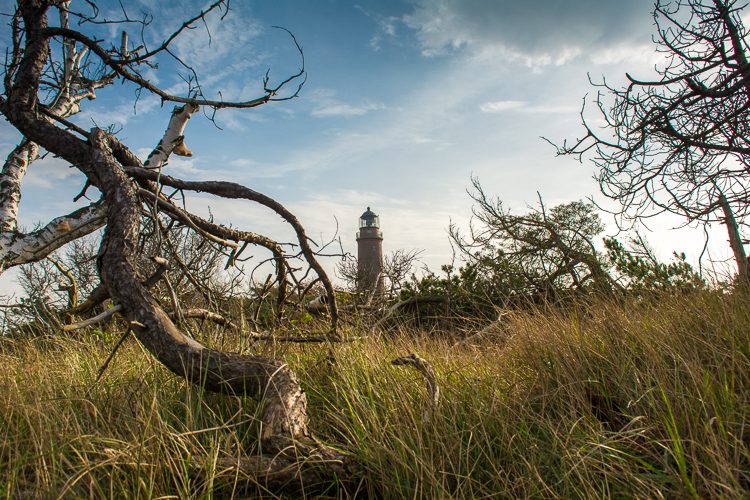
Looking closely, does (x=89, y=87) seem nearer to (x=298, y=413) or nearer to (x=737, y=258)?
(x=298, y=413)

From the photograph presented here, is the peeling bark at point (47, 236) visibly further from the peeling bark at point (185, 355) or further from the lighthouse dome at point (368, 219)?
the lighthouse dome at point (368, 219)

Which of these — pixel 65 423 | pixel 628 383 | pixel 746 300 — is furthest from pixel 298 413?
pixel 746 300

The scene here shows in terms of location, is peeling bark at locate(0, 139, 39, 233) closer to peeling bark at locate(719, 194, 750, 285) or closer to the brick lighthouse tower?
peeling bark at locate(719, 194, 750, 285)

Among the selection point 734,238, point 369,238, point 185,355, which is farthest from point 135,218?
point 369,238

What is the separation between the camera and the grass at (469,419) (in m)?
2.20

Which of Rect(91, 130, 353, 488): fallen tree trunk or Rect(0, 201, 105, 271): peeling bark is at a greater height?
Rect(0, 201, 105, 271): peeling bark

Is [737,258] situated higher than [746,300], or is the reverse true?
[737,258]

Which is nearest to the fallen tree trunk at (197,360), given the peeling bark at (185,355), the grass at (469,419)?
the peeling bark at (185,355)

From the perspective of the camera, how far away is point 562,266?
8125mm

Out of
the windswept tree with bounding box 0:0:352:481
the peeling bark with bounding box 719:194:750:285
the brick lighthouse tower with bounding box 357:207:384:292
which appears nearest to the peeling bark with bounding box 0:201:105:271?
the windswept tree with bounding box 0:0:352:481

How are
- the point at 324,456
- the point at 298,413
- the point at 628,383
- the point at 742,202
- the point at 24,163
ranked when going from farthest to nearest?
the point at 24,163 → the point at 742,202 → the point at 628,383 → the point at 298,413 → the point at 324,456

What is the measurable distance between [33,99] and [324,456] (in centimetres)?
422

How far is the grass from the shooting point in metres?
2.20

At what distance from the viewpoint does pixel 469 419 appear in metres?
2.92
